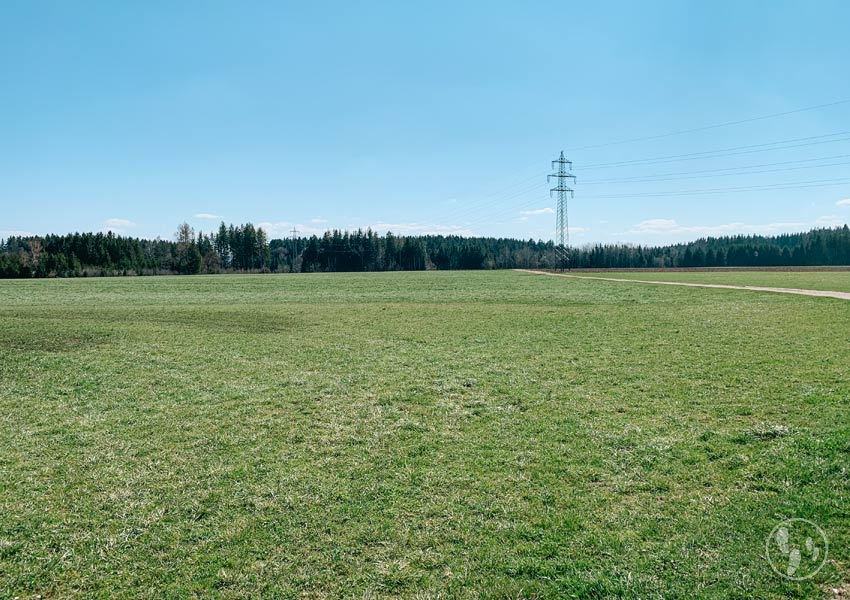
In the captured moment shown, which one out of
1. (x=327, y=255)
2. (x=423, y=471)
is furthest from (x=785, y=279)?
(x=327, y=255)

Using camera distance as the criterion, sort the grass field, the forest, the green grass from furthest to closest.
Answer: the forest → the green grass → the grass field

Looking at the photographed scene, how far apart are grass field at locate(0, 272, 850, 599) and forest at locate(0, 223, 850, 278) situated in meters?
118

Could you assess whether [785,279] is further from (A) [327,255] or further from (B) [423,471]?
(A) [327,255]

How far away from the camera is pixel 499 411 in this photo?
1072 cm

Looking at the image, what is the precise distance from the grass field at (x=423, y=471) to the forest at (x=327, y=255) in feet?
388

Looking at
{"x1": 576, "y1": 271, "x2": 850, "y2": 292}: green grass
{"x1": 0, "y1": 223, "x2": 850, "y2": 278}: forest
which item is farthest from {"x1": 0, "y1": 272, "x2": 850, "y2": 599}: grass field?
{"x1": 0, "y1": 223, "x2": 850, "y2": 278}: forest

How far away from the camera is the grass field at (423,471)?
528cm

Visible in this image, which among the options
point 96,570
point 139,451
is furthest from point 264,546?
point 139,451

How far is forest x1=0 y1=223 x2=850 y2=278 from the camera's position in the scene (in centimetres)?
13250

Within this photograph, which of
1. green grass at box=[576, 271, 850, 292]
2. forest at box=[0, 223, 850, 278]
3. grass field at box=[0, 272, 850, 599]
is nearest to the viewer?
grass field at box=[0, 272, 850, 599]

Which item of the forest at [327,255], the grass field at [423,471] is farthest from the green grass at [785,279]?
the forest at [327,255]

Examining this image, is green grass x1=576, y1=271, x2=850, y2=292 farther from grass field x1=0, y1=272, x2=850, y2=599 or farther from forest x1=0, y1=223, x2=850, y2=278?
forest x1=0, y1=223, x2=850, y2=278

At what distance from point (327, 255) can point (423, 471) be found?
158 metres

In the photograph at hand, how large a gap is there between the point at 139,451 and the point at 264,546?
430cm
